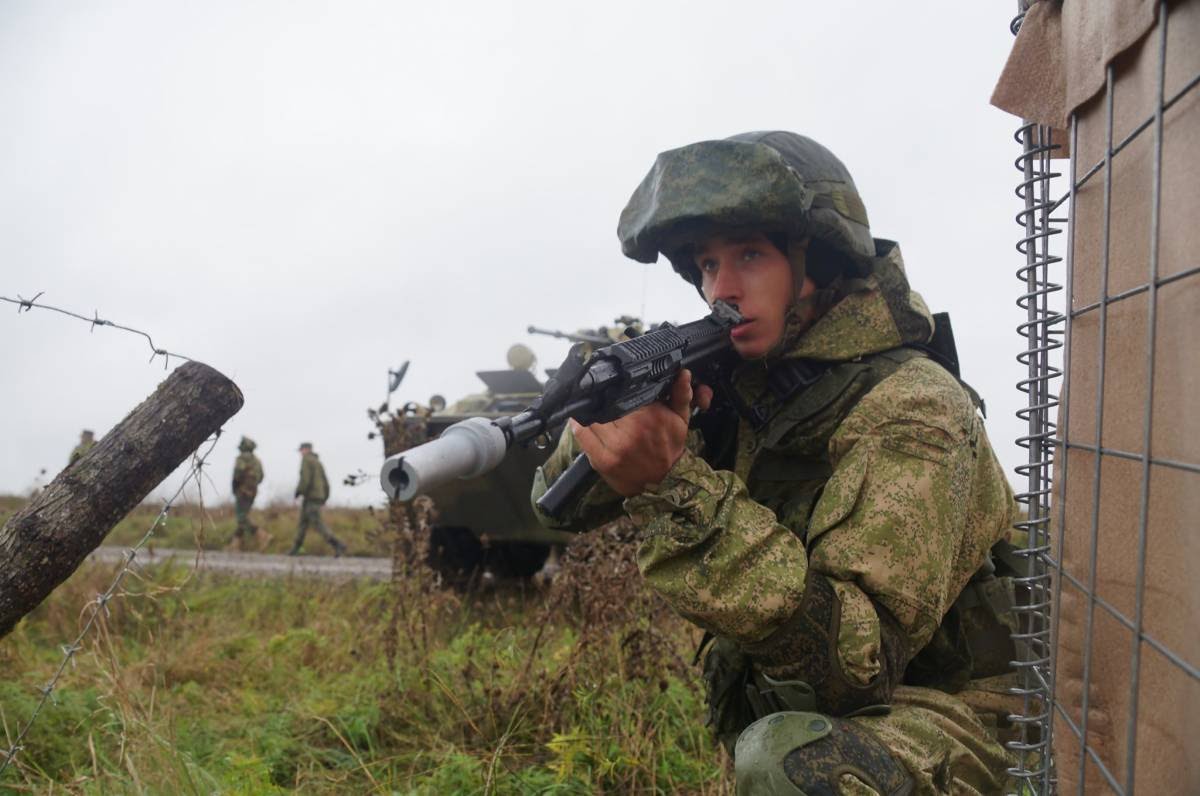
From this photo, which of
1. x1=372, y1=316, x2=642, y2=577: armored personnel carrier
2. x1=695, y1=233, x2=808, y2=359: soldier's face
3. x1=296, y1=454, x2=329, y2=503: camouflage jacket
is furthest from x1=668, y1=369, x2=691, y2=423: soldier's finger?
x1=296, y1=454, x2=329, y2=503: camouflage jacket

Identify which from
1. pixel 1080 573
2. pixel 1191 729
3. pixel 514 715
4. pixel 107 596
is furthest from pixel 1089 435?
pixel 514 715

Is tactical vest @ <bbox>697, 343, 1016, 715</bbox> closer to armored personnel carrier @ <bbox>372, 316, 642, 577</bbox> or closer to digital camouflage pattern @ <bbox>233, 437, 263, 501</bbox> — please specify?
armored personnel carrier @ <bbox>372, 316, 642, 577</bbox>

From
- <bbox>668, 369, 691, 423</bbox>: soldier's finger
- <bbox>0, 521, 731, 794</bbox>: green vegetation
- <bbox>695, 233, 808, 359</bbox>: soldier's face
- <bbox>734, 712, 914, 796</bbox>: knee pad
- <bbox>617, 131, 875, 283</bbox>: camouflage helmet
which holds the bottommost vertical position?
<bbox>0, 521, 731, 794</bbox>: green vegetation

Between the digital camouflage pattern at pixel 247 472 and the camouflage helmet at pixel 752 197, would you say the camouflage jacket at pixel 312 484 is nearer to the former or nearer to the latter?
the digital camouflage pattern at pixel 247 472

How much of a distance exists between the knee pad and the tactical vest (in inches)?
10.5

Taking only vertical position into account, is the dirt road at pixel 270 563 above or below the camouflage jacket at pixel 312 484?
below

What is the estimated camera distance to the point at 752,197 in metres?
2.08

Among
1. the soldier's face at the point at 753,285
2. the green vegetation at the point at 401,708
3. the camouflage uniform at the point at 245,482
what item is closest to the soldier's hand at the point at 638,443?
the soldier's face at the point at 753,285

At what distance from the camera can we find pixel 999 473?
215cm

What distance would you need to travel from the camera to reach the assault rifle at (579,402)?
135cm

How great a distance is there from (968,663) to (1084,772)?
28.0 inches

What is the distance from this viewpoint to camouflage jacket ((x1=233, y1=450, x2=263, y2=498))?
13.9 metres

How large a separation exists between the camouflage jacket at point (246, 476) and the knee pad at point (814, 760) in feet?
43.2

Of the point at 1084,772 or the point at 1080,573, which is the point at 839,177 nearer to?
the point at 1080,573
